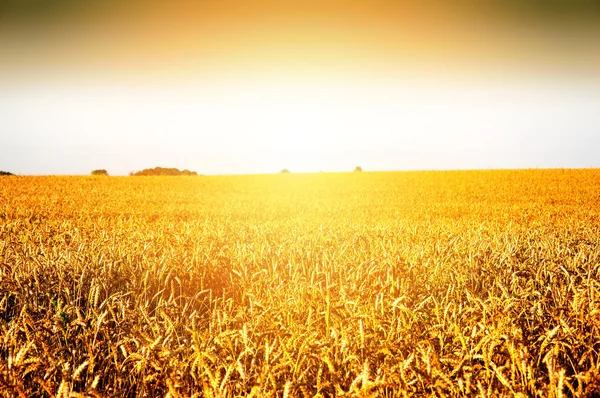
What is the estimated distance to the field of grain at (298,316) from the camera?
238cm

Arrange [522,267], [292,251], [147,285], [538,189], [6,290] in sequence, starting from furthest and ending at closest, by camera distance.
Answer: [538,189], [292,251], [522,267], [147,285], [6,290]

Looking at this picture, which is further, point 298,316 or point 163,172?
point 163,172

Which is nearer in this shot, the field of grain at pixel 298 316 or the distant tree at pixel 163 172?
the field of grain at pixel 298 316

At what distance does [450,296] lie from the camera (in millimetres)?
4234

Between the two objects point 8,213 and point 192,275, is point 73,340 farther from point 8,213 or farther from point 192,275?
point 8,213

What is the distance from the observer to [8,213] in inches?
459

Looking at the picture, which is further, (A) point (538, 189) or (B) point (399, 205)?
(A) point (538, 189)

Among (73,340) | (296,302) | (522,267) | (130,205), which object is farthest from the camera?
(130,205)

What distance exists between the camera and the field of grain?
2383 millimetres

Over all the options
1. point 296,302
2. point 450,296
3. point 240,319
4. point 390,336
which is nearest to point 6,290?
point 240,319

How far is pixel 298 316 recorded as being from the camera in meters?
3.65

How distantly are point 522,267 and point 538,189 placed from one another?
1857cm

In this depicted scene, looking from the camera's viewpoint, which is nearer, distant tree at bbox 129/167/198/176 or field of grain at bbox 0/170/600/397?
field of grain at bbox 0/170/600/397

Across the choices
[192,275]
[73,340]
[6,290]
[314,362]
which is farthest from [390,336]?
[6,290]
